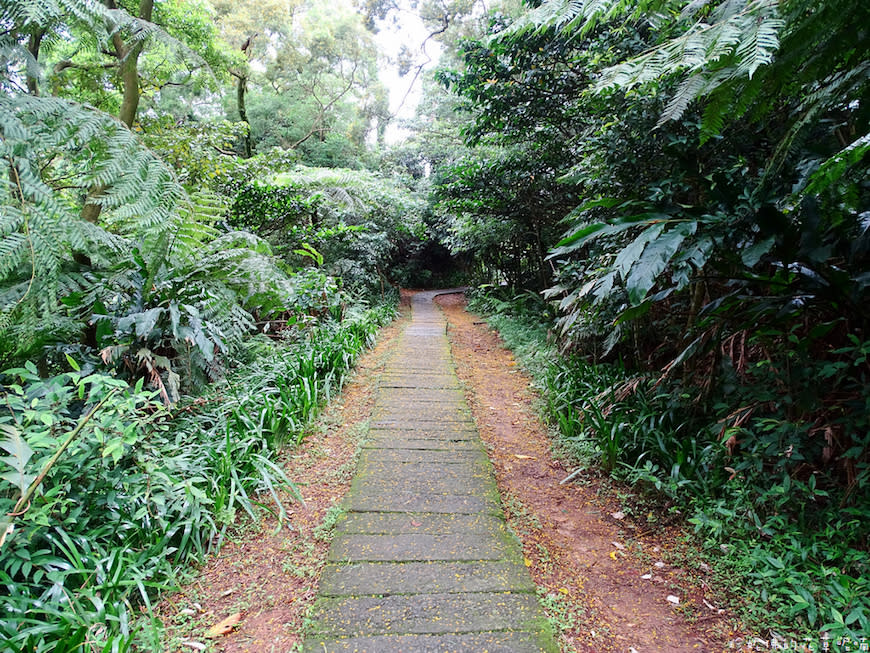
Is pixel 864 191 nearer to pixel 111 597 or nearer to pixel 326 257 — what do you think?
pixel 111 597

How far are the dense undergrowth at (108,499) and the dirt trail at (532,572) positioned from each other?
0.13 metres

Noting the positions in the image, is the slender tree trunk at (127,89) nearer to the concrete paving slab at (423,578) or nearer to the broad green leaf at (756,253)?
the concrete paving slab at (423,578)

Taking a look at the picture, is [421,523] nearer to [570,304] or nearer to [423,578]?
[423,578]

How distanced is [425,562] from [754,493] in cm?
172

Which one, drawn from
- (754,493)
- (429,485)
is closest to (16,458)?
(429,485)

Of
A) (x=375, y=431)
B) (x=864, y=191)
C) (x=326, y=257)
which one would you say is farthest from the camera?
(x=326, y=257)

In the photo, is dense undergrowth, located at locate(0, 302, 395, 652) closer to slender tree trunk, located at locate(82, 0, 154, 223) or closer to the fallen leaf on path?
the fallen leaf on path

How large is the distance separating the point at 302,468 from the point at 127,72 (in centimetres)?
307

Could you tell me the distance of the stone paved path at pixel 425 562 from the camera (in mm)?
1724

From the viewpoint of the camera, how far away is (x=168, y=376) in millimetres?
2996

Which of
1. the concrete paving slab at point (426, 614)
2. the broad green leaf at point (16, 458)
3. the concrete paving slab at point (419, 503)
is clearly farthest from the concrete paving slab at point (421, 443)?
the broad green leaf at point (16, 458)

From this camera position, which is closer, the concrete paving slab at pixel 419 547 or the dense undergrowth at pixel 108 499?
the dense undergrowth at pixel 108 499

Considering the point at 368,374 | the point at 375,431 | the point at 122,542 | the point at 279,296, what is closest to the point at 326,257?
the point at 368,374

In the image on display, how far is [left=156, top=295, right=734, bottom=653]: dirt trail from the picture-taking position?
178 cm
